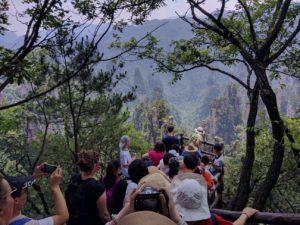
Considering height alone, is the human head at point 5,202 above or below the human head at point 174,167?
above

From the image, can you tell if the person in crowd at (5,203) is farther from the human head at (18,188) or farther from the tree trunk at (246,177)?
the tree trunk at (246,177)

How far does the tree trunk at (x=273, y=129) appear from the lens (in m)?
7.30

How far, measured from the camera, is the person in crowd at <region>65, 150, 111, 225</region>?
3.27 meters

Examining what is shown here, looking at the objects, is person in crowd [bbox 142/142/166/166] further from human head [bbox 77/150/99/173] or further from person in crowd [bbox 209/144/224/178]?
human head [bbox 77/150/99/173]

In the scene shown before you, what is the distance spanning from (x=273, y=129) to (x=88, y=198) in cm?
534

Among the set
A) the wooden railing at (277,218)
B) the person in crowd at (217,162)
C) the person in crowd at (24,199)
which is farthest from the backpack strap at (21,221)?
the person in crowd at (217,162)

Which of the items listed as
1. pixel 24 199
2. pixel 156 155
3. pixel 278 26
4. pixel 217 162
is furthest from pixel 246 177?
pixel 24 199

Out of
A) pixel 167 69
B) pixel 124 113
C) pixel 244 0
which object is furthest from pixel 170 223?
pixel 124 113

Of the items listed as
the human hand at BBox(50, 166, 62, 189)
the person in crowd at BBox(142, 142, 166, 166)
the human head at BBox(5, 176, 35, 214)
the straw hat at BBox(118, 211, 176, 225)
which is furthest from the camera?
the person in crowd at BBox(142, 142, 166, 166)

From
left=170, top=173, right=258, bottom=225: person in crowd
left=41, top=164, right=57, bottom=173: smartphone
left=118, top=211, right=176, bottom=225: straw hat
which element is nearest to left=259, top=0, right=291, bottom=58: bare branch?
left=170, top=173, right=258, bottom=225: person in crowd

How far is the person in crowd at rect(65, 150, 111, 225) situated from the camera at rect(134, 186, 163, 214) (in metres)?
1.21

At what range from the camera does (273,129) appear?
25.3ft

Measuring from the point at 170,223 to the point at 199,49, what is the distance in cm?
902

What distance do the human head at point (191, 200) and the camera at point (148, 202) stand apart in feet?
1.24
